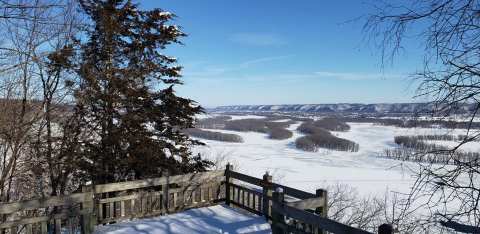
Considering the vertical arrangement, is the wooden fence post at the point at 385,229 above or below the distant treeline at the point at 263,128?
above

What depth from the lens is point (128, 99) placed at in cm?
1241

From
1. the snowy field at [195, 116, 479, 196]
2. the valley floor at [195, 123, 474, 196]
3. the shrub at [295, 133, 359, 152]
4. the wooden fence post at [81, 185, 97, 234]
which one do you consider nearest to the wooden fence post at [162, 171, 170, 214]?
the wooden fence post at [81, 185, 97, 234]

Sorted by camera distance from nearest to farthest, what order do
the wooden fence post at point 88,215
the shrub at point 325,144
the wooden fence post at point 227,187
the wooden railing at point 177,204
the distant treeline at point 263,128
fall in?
the wooden railing at point 177,204 < the wooden fence post at point 88,215 < the wooden fence post at point 227,187 < the shrub at point 325,144 < the distant treeline at point 263,128

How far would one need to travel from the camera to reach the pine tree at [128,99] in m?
11.6

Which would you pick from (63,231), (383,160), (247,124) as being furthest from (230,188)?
(247,124)

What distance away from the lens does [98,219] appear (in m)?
8.05

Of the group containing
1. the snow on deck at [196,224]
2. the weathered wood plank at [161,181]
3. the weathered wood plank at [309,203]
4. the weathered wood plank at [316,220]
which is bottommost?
the snow on deck at [196,224]

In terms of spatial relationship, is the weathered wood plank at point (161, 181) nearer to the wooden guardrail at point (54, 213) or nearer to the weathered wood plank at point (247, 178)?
the weathered wood plank at point (247, 178)

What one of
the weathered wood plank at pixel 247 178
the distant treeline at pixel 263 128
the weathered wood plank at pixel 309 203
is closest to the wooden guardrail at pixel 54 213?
the weathered wood plank at pixel 247 178

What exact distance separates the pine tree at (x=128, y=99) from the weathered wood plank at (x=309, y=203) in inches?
→ 280

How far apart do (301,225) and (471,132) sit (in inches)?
158

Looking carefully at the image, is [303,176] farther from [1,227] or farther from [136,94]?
[1,227]

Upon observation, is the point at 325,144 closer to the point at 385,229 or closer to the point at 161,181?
the point at 161,181

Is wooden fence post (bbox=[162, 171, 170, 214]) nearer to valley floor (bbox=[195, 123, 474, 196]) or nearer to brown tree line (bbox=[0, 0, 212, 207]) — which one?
brown tree line (bbox=[0, 0, 212, 207])
